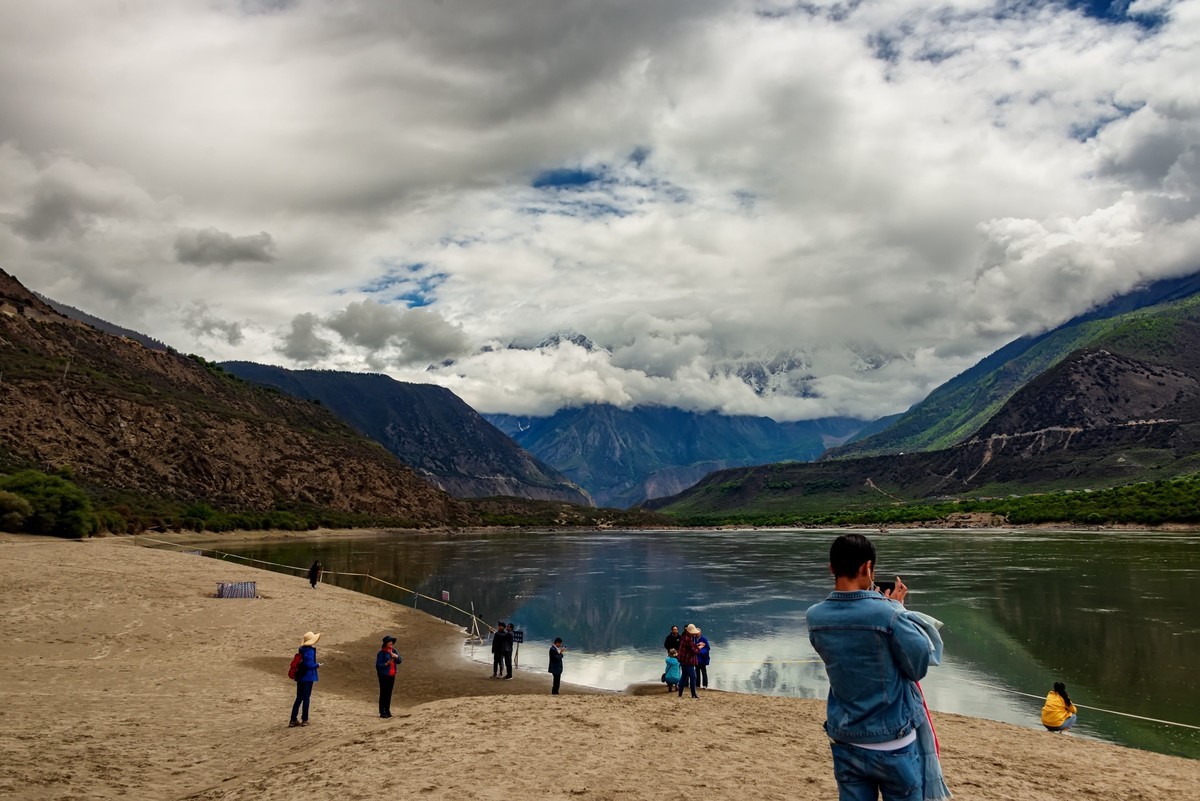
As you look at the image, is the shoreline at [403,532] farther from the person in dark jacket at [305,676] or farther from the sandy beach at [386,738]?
the person in dark jacket at [305,676]

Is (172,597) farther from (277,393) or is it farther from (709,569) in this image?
(277,393)

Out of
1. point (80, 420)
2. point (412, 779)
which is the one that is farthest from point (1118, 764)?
point (80, 420)

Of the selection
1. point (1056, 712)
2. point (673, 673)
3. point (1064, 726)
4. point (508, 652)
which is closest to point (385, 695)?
point (508, 652)

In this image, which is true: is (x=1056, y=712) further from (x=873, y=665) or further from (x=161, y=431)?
(x=161, y=431)

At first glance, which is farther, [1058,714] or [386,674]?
[1058,714]

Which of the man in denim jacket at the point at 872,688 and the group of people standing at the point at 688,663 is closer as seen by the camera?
the man in denim jacket at the point at 872,688

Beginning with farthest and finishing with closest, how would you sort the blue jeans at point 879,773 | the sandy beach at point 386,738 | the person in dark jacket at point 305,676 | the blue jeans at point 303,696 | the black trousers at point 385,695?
the black trousers at point 385,695, the blue jeans at point 303,696, the person in dark jacket at point 305,676, the sandy beach at point 386,738, the blue jeans at point 879,773

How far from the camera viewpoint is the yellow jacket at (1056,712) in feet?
62.0

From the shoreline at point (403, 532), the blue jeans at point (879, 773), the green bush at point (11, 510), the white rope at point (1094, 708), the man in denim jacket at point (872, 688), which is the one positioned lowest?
the shoreline at point (403, 532)

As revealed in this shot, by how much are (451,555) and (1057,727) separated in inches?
3182

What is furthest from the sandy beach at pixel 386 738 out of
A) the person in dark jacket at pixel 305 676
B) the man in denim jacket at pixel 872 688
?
the man in denim jacket at pixel 872 688

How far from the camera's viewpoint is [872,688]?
16.7 feet

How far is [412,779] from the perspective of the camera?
1160cm

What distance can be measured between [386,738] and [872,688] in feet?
39.2
